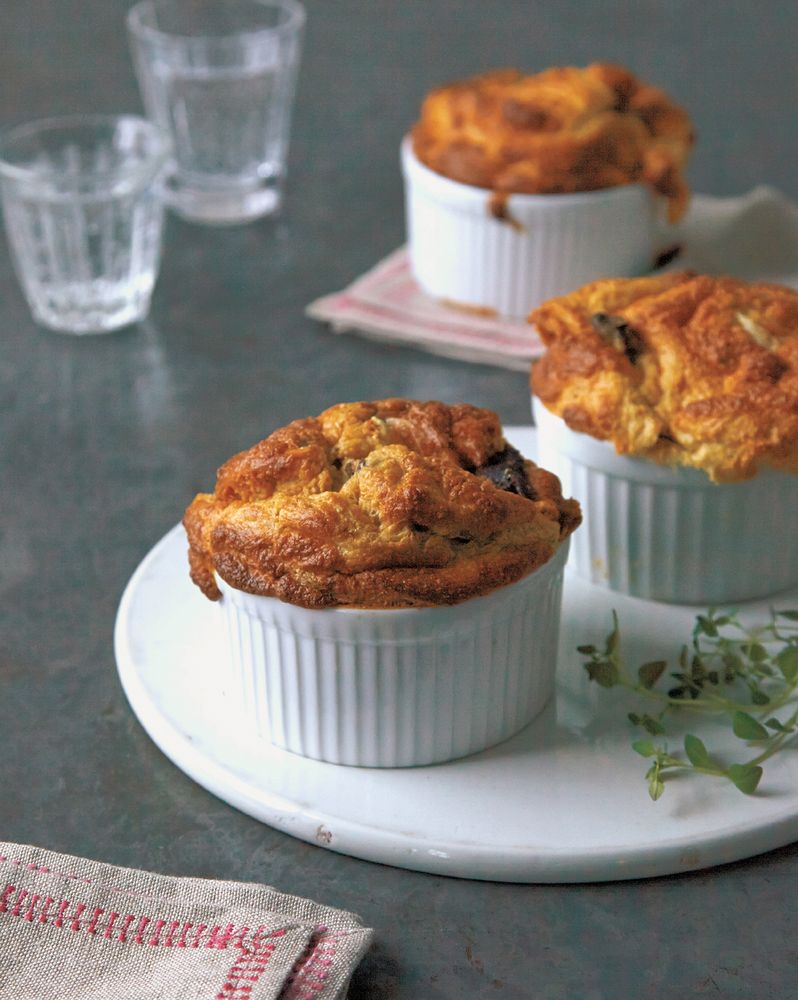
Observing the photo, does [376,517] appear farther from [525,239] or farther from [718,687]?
[525,239]

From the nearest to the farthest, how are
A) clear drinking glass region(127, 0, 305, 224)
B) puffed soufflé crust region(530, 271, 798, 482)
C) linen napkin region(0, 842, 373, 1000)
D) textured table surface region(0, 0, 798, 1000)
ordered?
1. linen napkin region(0, 842, 373, 1000)
2. textured table surface region(0, 0, 798, 1000)
3. puffed soufflé crust region(530, 271, 798, 482)
4. clear drinking glass region(127, 0, 305, 224)

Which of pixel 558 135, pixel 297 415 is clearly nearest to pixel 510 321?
pixel 558 135

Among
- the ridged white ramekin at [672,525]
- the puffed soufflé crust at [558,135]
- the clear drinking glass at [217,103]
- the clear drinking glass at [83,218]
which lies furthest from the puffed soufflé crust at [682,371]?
the clear drinking glass at [217,103]

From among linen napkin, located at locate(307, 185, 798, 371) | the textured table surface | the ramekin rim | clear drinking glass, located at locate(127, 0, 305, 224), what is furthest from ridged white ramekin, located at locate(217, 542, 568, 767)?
clear drinking glass, located at locate(127, 0, 305, 224)

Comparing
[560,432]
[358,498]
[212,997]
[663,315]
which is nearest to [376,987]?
[212,997]

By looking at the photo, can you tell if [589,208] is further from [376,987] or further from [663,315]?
[376,987]

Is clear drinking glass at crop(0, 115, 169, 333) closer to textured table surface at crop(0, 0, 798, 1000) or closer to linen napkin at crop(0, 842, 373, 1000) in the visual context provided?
textured table surface at crop(0, 0, 798, 1000)
